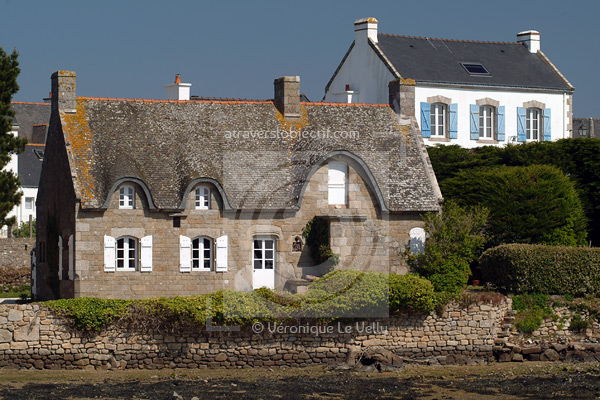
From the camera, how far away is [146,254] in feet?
93.6

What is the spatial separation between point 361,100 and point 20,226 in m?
17.6

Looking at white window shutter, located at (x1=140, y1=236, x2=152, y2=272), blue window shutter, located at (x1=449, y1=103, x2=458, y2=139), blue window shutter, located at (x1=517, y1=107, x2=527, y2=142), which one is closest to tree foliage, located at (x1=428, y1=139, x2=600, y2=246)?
blue window shutter, located at (x1=449, y1=103, x2=458, y2=139)

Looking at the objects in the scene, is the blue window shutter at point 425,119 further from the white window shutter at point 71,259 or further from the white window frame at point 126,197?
the white window shutter at point 71,259

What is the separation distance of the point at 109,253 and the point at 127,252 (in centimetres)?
55

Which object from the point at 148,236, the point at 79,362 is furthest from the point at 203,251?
the point at 79,362

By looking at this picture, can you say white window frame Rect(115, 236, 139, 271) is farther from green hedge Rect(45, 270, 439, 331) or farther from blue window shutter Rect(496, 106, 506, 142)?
blue window shutter Rect(496, 106, 506, 142)

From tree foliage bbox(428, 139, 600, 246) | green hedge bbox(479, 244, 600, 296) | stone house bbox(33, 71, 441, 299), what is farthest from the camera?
tree foliage bbox(428, 139, 600, 246)

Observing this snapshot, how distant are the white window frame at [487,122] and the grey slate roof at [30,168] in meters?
22.3

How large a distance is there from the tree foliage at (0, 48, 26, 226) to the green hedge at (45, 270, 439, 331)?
11.5 meters

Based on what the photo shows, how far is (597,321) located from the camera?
92.2ft

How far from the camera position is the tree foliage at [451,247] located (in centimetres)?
2816

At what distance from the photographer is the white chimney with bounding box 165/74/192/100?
34.3 meters

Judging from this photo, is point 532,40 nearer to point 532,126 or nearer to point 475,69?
point 475,69

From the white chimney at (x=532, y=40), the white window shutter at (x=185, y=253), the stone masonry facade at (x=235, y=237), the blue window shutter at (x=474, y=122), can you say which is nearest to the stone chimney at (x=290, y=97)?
the stone masonry facade at (x=235, y=237)
